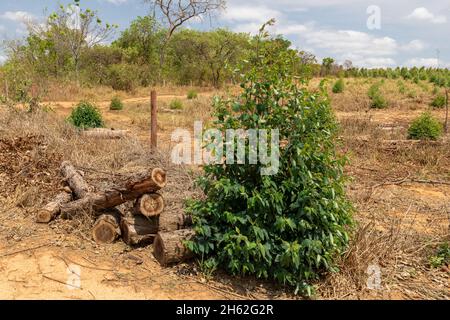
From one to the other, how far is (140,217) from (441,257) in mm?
2708

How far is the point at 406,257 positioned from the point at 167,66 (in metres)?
23.8

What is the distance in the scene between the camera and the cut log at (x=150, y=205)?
355 centimetres

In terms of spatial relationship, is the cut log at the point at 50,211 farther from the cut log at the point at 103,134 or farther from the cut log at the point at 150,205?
the cut log at the point at 103,134

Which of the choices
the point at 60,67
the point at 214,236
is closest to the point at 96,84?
the point at 60,67

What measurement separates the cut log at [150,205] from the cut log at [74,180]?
1037 mm

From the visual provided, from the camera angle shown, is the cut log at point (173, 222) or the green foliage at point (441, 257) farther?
the cut log at point (173, 222)

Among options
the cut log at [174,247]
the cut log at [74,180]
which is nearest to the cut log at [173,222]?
the cut log at [174,247]

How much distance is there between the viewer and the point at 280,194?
9.68 feet

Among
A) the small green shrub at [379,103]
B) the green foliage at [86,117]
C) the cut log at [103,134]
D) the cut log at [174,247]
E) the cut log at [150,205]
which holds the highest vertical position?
the small green shrub at [379,103]

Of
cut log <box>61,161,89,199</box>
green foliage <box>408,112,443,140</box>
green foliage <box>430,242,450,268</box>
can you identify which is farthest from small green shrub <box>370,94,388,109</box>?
cut log <box>61,161,89,199</box>

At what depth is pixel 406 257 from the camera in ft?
11.4

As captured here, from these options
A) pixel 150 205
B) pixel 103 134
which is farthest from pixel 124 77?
pixel 150 205

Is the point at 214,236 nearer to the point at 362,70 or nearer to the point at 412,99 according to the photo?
the point at 412,99

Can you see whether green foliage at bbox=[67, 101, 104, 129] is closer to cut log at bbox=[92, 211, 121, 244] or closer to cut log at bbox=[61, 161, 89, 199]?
cut log at bbox=[61, 161, 89, 199]
